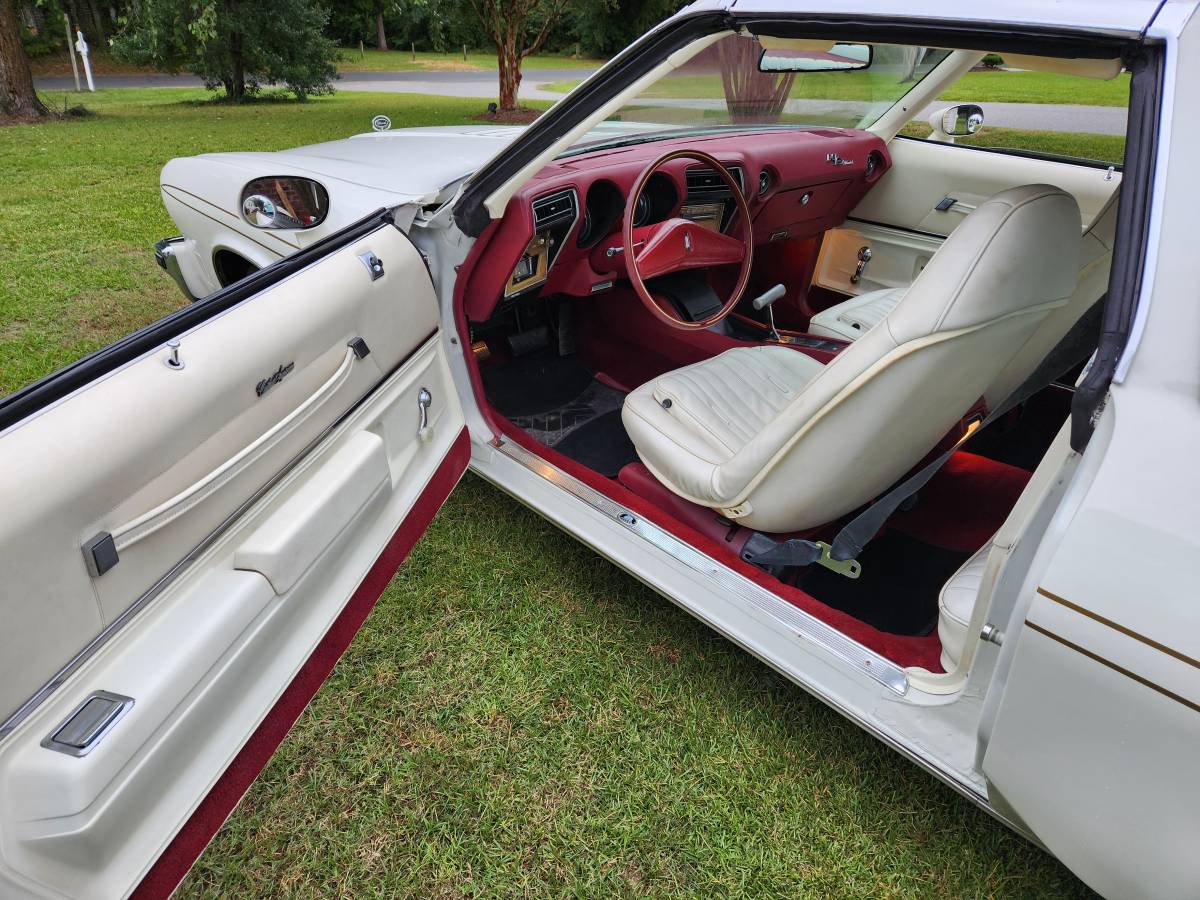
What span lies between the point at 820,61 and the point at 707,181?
0.54 m

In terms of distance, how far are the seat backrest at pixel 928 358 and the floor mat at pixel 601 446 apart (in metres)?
0.95

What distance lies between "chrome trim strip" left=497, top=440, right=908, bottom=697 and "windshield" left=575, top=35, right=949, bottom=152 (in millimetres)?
1134

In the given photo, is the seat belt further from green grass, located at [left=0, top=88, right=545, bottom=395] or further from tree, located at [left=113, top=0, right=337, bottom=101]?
tree, located at [left=113, top=0, right=337, bottom=101]

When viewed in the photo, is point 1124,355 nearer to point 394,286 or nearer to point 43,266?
point 394,286

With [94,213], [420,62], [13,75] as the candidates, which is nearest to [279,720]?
[94,213]

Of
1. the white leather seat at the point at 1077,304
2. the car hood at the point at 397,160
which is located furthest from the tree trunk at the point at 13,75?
the white leather seat at the point at 1077,304

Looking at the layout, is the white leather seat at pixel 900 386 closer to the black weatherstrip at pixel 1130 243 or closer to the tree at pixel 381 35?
the black weatherstrip at pixel 1130 243

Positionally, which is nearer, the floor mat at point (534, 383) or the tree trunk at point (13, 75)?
the floor mat at point (534, 383)

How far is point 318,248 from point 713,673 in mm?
1435

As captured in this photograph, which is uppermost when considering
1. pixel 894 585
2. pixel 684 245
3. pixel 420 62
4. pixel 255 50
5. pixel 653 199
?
pixel 255 50

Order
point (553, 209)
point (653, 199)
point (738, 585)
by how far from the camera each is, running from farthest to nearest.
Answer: point (653, 199) → point (553, 209) → point (738, 585)

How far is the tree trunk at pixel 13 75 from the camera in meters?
9.57

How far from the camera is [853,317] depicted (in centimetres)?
291

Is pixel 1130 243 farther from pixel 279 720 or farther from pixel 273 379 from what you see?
pixel 279 720
